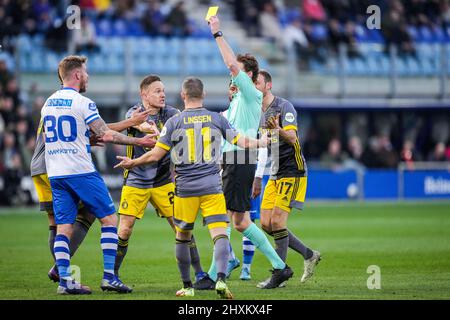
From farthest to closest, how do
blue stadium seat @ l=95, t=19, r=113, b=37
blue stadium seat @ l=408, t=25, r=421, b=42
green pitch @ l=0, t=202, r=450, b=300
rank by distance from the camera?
blue stadium seat @ l=408, t=25, r=421, b=42 < blue stadium seat @ l=95, t=19, r=113, b=37 < green pitch @ l=0, t=202, r=450, b=300

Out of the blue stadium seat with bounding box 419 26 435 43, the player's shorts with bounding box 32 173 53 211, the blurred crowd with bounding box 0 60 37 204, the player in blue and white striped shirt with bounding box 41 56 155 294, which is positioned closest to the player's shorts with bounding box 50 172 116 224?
the player in blue and white striped shirt with bounding box 41 56 155 294

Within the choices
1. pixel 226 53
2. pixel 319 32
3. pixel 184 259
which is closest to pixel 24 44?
pixel 319 32

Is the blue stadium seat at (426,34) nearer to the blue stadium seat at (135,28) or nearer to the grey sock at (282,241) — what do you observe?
the blue stadium seat at (135,28)

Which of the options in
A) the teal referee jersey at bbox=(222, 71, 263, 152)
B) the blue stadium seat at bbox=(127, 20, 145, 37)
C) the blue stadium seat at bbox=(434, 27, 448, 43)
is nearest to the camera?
the teal referee jersey at bbox=(222, 71, 263, 152)

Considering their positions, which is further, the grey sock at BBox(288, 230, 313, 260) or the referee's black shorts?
the grey sock at BBox(288, 230, 313, 260)

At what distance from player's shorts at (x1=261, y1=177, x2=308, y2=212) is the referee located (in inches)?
20.8

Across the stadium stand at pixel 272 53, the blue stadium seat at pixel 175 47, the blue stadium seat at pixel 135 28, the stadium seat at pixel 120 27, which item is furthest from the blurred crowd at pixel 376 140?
the stadium seat at pixel 120 27

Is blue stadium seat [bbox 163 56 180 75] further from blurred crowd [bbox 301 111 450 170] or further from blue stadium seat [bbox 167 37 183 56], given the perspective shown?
blurred crowd [bbox 301 111 450 170]

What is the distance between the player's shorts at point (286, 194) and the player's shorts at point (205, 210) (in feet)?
5.56

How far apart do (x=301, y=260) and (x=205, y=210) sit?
15.3 feet

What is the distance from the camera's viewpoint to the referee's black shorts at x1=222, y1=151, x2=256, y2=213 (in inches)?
459

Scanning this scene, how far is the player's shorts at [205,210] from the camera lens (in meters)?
10.5

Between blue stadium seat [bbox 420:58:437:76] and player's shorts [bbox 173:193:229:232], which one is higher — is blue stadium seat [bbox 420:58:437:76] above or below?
above
